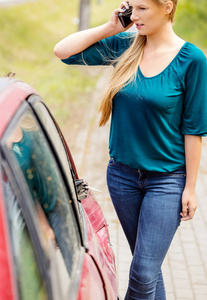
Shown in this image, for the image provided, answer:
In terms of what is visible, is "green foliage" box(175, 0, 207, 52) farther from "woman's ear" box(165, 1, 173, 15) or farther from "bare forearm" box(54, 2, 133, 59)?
"woman's ear" box(165, 1, 173, 15)

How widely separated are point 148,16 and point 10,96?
1.04 metres

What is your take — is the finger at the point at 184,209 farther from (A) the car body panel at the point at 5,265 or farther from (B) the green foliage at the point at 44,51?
(B) the green foliage at the point at 44,51

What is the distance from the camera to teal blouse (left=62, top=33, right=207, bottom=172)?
2461 mm

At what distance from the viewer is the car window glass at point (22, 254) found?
1505mm

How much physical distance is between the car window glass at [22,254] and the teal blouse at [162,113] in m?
1.10

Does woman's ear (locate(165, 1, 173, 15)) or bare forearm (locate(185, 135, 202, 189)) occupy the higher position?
woman's ear (locate(165, 1, 173, 15))

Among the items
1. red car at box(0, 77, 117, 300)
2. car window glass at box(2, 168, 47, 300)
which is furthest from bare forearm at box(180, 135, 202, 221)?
car window glass at box(2, 168, 47, 300)

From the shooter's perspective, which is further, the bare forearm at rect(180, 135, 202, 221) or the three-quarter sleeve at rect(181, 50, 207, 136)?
the bare forearm at rect(180, 135, 202, 221)

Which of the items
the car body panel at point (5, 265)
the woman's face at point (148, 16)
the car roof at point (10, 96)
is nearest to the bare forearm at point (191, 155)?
the woman's face at point (148, 16)

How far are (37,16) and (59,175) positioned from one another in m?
22.6

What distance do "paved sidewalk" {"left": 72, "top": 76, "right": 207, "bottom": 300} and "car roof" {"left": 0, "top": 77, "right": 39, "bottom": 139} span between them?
2.28 m

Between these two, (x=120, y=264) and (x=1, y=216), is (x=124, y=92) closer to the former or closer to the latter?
(x=1, y=216)

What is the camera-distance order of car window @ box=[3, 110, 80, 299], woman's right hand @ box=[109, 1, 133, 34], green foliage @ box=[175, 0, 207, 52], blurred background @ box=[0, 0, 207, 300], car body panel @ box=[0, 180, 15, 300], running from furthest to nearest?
green foliage @ box=[175, 0, 207, 52]
blurred background @ box=[0, 0, 207, 300]
woman's right hand @ box=[109, 1, 133, 34]
car window @ box=[3, 110, 80, 299]
car body panel @ box=[0, 180, 15, 300]

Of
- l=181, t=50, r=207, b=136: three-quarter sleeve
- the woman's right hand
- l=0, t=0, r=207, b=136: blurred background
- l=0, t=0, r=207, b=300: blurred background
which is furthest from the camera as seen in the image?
l=0, t=0, r=207, b=136: blurred background
